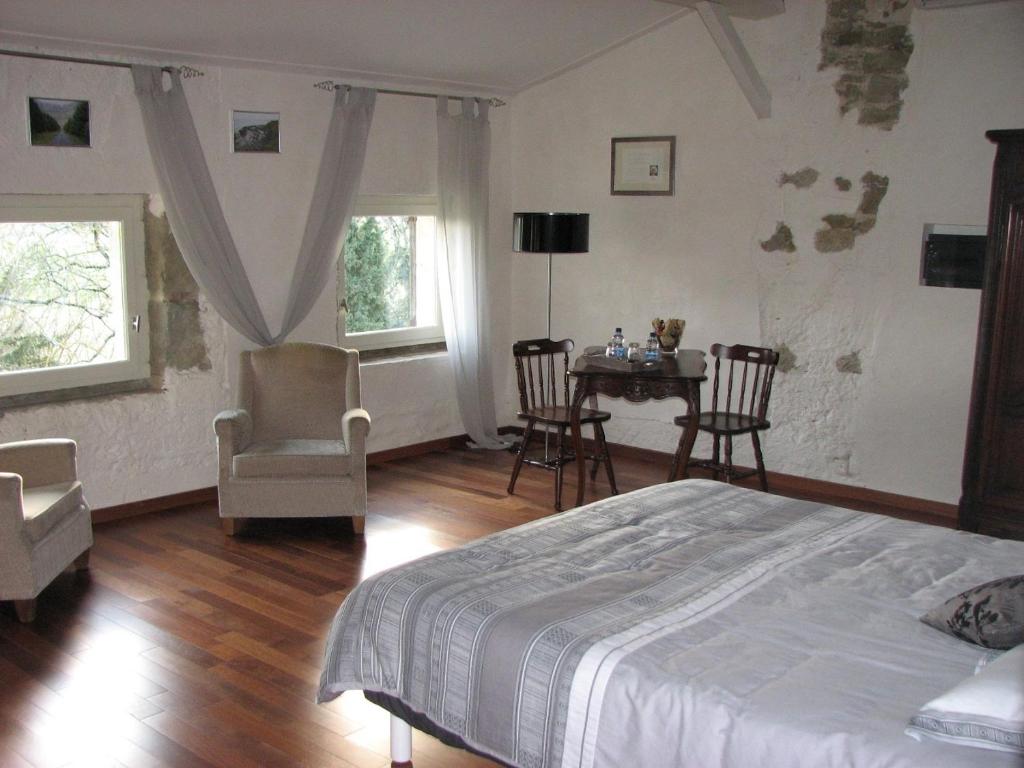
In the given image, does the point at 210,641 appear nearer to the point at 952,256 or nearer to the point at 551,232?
the point at 551,232

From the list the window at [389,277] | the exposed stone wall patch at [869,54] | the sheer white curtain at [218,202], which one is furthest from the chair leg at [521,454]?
the exposed stone wall patch at [869,54]

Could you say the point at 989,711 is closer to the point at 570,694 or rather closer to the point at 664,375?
the point at 570,694

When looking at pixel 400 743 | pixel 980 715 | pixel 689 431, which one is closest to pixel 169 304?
pixel 689 431

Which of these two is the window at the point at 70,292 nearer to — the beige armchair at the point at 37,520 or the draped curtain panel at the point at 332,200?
the beige armchair at the point at 37,520

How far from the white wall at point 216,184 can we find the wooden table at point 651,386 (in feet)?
5.13

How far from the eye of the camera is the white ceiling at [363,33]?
4.45 meters

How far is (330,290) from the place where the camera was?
599 centimetres

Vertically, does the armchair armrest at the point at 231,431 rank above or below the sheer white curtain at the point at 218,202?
below

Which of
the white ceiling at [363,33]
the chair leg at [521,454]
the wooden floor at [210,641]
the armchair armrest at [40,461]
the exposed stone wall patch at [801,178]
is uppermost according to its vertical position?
the white ceiling at [363,33]

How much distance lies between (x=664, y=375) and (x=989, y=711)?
10.6ft

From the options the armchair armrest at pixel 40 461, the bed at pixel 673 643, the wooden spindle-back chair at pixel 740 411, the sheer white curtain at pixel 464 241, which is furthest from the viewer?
the sheer white curtain at pixel 464 241

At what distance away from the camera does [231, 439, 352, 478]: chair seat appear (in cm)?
480

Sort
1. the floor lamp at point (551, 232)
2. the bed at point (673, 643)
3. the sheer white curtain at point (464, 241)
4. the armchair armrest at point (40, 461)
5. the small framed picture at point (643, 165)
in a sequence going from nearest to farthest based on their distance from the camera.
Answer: the bed at point (673, 643)
the armchair armrest at point (40, 461)
the floor lamp at point (551, 232)
the small framed picture at point (643, 165)
the sheer white curtain at point (464, 241)

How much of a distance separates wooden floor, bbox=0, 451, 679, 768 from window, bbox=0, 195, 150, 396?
80cm
